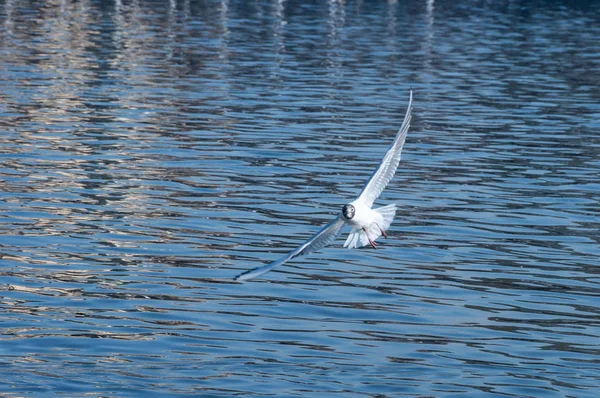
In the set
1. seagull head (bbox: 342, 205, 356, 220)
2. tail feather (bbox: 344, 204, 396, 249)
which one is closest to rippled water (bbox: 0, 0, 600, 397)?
tail feather (bbox: 344, 204, 396, 249)

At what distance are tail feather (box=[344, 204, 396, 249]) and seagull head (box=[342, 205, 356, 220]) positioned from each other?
32 centimetres

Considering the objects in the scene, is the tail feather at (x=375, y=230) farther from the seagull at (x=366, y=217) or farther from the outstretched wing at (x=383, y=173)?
the outstretched wing at (x=383, y=173)

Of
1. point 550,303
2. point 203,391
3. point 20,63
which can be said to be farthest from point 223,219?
point 20,63

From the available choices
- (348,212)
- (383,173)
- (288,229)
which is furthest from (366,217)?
(288,229)

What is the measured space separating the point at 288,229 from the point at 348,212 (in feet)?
18.9

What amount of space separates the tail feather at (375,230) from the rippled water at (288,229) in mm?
1045

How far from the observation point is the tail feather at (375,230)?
1262 centimetres

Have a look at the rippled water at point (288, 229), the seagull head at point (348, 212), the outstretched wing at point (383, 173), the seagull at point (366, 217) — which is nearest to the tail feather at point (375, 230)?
the seagull at point (366, 217)

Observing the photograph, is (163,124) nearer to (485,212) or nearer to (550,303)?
(485,212)

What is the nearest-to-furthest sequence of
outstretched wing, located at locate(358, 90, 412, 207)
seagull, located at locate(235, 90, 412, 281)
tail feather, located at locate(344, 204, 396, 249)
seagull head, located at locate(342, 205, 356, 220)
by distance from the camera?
seagull head, located at locate(342, 205, 356, 220) → seagull, located at locate(235, 90, 412, 281) → tail feather, located at locate(344, 204, 396, 249) → outstretched wing, located at locate(358, 90, 412, 207)

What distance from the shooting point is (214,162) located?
76.4 ft

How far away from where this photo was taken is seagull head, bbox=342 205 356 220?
12.2m

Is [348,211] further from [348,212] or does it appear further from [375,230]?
[375,230]

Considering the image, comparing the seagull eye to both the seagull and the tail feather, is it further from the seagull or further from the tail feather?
the tail feather
